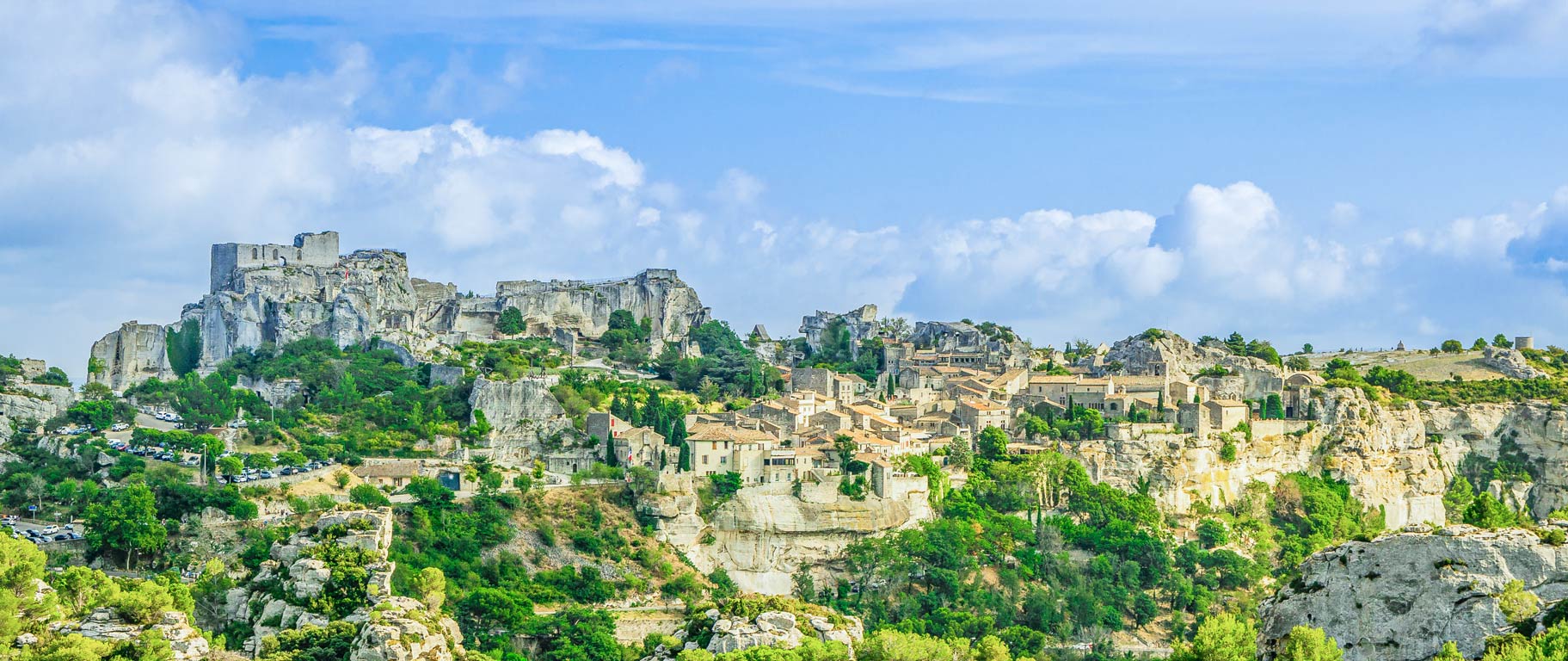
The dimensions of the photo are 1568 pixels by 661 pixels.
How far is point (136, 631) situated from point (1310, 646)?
23.1 meters

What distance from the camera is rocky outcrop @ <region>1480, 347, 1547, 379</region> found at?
81500 millimetres

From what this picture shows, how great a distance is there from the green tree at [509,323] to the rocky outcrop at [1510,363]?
47177 mm

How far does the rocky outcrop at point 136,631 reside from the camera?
34594 mm

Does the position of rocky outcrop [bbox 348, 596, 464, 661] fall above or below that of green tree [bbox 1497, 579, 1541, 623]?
below

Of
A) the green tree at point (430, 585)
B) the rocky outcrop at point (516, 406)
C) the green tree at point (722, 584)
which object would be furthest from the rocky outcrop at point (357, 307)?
the green tree at point (430, 585)

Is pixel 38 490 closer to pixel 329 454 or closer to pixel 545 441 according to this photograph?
pixel 329 454

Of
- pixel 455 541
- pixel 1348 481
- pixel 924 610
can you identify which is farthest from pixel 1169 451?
pixel 455 541

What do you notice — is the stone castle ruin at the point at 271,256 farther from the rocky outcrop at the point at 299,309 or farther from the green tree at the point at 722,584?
the green tree at the point at 722,584

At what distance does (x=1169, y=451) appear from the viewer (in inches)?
2603

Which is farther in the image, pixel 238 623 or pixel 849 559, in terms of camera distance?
pixel 849 559

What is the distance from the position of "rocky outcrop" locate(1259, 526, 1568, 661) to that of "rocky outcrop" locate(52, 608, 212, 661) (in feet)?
72.6

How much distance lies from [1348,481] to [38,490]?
161ft

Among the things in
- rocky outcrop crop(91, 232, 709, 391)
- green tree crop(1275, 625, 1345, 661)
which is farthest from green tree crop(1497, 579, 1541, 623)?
rocky outcrop crop(91, 232, 709, 391)

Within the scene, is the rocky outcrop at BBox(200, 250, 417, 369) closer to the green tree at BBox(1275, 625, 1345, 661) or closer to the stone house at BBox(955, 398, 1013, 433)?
the stone house at BBox(955, 398, 1013, 433)
